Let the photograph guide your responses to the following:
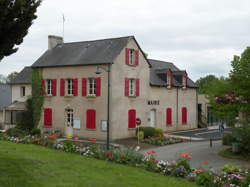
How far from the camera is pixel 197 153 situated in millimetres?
19453

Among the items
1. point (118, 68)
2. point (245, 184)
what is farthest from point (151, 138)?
point (245, 184)

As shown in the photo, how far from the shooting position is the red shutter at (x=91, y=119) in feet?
83.3

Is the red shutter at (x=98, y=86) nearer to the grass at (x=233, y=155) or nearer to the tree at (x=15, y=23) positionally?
the grass at (x=233, y=155)

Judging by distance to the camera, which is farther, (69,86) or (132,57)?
(69,86)

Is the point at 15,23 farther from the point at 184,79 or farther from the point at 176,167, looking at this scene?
the point at 184,79

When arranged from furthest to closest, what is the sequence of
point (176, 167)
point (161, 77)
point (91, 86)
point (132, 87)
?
point (161, 77) < point (132, 87) < point (91, 86) < point (176, 167)

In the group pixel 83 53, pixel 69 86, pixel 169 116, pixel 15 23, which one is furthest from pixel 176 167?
pixel 169 116

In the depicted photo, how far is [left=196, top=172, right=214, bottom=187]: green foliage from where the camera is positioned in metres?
10.4

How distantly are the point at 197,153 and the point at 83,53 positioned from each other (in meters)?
12.8

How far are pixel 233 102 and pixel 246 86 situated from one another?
99 centimetres

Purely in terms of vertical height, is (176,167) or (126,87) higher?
(126,87)

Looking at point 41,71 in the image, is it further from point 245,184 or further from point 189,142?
point 245,184

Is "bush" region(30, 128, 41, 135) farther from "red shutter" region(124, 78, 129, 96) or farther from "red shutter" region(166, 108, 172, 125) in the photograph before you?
"red shutter" region(166, 108, 172, 125)

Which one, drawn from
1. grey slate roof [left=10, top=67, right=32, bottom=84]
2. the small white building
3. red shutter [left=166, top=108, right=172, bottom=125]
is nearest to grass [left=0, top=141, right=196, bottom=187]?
the small white building
